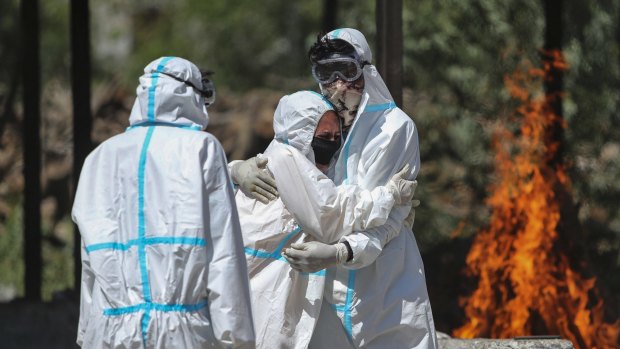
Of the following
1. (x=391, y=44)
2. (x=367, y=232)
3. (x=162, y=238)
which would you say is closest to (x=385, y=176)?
(x=367, y=232)

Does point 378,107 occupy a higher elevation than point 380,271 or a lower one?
higher

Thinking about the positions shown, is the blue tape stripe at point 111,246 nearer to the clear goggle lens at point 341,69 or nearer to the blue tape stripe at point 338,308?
the blue tape stripe at point 338,308

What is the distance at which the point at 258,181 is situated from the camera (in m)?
5.23

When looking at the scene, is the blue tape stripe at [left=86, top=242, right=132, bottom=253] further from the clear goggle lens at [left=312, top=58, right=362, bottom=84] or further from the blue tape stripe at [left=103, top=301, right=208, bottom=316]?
the clear goggle lens at [left=312, top=58, right=362, bottom=84]

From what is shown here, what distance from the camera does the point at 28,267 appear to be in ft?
33.7

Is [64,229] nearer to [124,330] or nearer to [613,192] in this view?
[613,192]

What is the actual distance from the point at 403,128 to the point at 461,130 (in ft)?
30.9

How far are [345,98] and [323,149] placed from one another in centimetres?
26

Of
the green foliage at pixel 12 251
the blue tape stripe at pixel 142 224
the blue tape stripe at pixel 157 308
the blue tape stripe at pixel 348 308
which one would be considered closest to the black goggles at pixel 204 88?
the blue tape stripe at pixel 142 224

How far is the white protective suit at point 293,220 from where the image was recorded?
502 centimetres

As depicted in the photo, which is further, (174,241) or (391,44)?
(391,44)

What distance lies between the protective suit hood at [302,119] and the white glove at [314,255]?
1.34 ft

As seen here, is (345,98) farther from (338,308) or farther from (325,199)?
(338,308)

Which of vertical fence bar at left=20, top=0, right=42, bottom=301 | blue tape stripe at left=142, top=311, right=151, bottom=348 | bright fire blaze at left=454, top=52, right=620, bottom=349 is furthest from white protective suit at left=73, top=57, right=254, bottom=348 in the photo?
vertical fence bar at left=20, top=0, right=42, bottom=301
